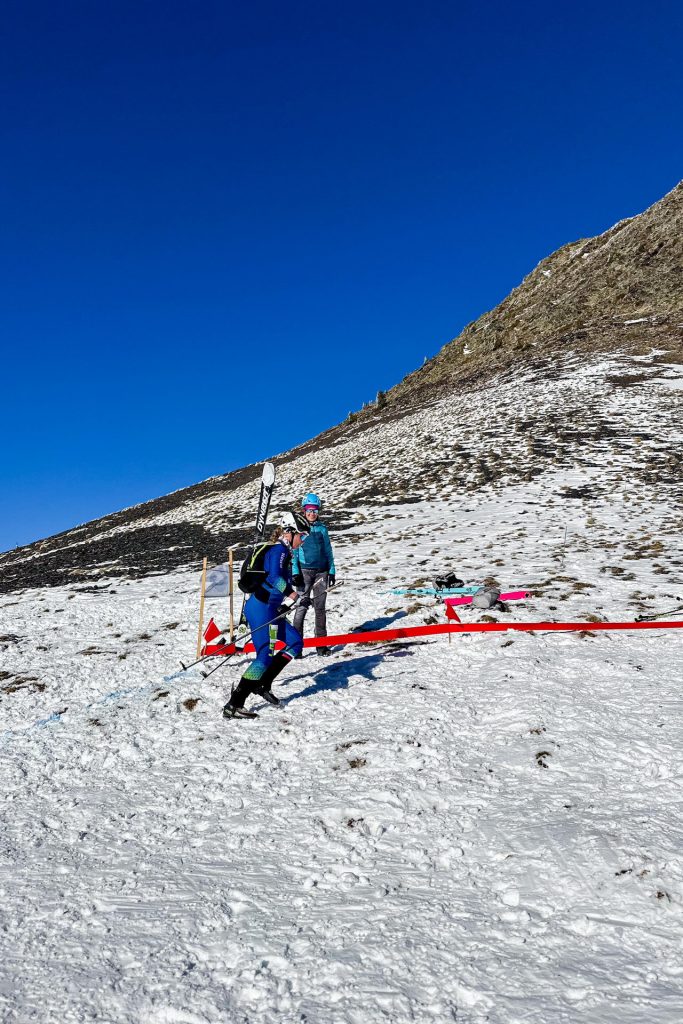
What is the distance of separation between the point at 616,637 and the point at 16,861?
8553 mm

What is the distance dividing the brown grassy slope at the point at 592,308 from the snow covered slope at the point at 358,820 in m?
34.7

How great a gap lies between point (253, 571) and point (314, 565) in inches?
91.2

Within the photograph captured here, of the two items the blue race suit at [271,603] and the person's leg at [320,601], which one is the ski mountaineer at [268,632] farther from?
the person's leg at [320,601]

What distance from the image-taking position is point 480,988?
3.87 m

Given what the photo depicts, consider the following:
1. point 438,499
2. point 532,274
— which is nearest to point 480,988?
point 438,499

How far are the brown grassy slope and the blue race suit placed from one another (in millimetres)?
38409

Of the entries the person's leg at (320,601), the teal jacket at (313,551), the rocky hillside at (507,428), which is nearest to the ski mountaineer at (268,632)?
the teal jacket at (313,551)

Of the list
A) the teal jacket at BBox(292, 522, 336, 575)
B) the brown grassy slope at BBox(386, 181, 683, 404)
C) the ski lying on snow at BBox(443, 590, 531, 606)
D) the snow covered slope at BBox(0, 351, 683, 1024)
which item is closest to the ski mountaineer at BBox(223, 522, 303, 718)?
the snow covered slope at BBox(0, 351, 683, 1024)

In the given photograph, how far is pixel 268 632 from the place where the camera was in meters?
8.58

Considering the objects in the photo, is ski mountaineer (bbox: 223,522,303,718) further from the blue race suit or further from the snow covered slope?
the snow covered slope

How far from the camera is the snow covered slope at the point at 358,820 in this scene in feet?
13.1

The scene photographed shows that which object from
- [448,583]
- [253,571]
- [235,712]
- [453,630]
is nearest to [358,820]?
[235,712]

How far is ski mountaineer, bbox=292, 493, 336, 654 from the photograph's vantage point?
1069 centimetres

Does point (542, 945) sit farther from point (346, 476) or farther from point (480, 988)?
point (346, 476)
